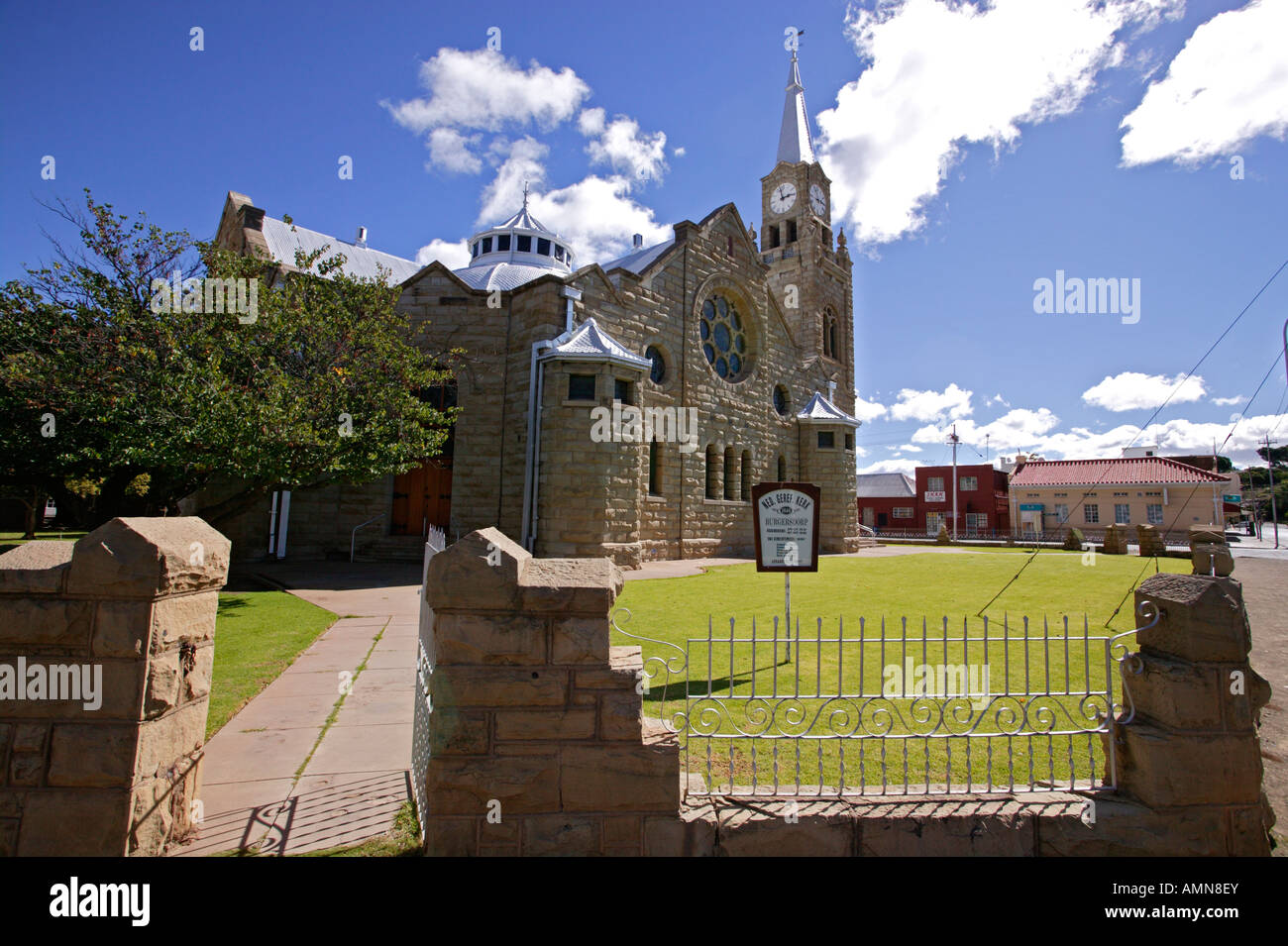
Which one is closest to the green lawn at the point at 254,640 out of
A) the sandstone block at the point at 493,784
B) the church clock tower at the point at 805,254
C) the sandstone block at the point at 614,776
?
the sandstone block at the point at 493,784

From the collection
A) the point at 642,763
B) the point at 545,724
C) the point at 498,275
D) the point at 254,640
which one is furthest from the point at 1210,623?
the point at 498,275

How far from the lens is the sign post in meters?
7.92

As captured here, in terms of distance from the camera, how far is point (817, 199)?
32250 millimetres

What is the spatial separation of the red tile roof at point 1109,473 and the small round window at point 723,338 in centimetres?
3426

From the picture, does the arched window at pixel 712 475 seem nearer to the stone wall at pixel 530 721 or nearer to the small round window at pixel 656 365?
the small round window at pixel 656 365

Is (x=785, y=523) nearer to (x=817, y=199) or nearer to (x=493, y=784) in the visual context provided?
(x=493, y=784)

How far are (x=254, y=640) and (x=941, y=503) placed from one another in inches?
2147

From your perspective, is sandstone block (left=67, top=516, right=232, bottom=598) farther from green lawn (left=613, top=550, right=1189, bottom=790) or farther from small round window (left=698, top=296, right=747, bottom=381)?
small round window (left=698, top=296, right=747, bottom=381)

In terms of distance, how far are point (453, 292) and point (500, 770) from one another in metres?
17.5

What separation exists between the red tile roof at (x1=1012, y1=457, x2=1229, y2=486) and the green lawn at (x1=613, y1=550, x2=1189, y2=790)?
30.7 meters

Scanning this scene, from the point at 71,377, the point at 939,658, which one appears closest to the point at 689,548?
the point at 939,658

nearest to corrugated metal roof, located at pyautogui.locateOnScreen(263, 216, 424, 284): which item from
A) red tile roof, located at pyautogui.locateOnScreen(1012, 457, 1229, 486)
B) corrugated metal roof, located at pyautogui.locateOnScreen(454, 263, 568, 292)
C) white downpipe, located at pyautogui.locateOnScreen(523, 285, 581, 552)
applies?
corrugated metal roof, located at pyautogui.locateOnScreen(454, 263, 568, 292)

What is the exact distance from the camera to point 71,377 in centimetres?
1058
